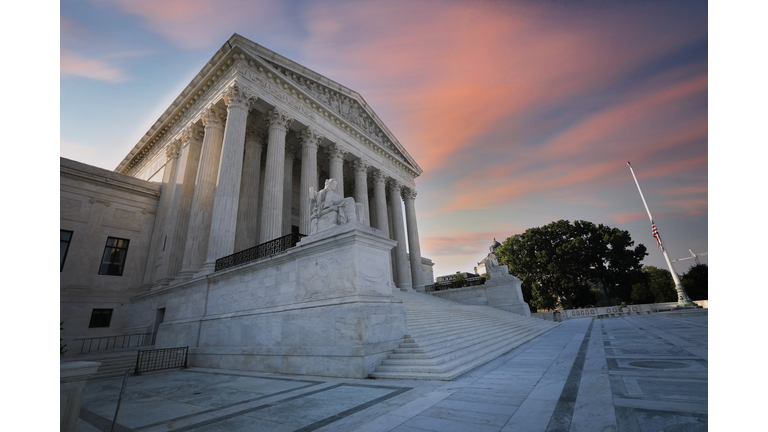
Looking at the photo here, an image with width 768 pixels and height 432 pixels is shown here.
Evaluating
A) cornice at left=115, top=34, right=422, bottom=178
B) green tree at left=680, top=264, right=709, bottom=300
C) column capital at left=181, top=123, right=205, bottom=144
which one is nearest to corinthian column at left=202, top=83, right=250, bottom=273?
cornice at left=115, top=34, right=422, bottom=178

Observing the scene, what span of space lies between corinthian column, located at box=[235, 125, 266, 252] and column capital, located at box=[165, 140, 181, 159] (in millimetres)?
5313

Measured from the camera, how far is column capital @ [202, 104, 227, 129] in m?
18.8

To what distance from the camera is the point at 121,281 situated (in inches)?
791

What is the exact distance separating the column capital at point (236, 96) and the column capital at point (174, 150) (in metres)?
7.46

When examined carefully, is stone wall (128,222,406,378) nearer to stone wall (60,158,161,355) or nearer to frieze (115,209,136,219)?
stone wall (60,158,161,355)

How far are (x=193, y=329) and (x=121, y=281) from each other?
11231 mm

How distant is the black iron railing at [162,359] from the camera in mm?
11836

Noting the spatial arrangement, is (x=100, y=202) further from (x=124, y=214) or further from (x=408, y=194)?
(x=408, y=194)

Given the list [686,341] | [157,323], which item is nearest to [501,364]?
[686,341]

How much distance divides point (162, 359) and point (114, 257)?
12577mm

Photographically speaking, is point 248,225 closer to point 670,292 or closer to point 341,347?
point 341,347

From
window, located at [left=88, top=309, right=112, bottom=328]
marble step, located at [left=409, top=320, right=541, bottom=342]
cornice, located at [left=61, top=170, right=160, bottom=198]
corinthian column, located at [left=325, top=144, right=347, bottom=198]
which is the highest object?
corinthian column, located at [left=325, top=144, right=347, bottom=198]

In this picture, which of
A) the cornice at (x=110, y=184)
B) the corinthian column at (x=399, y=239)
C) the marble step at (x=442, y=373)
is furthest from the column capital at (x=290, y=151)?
the marble step at (x=442, y=373)

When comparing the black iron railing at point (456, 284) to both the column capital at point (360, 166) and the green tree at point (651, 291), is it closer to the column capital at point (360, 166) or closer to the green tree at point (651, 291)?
the column capital at point (360, 166)
